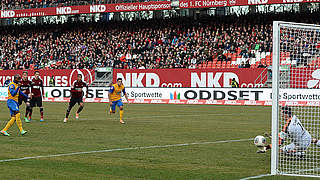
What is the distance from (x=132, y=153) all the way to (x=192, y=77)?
106ft

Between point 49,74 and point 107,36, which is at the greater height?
point 107,36

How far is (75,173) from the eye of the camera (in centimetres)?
1023

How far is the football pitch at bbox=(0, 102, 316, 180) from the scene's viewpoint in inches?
406

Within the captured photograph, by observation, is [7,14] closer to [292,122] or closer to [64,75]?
[64,75]

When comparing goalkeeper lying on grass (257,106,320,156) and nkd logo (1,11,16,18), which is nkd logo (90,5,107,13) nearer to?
nkd logo (1,11,16,18)

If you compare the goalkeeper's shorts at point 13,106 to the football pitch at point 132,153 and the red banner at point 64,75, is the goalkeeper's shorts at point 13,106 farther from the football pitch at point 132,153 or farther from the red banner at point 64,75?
the red banner at point 64,75

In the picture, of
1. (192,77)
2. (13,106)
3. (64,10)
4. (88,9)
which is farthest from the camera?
(64,10)

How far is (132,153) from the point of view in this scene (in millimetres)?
13109

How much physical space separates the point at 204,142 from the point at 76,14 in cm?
4609

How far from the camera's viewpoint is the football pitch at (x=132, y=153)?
406 inches

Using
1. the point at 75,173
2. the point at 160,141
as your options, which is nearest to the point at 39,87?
the point at 160,141

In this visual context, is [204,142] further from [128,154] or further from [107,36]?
[107,36]

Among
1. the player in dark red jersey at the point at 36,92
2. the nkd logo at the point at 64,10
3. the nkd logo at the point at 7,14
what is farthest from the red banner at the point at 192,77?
the player in dark red jersey at the point at 36,92

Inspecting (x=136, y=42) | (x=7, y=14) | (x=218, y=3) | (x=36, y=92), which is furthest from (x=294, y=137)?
(x=7, y=14)
